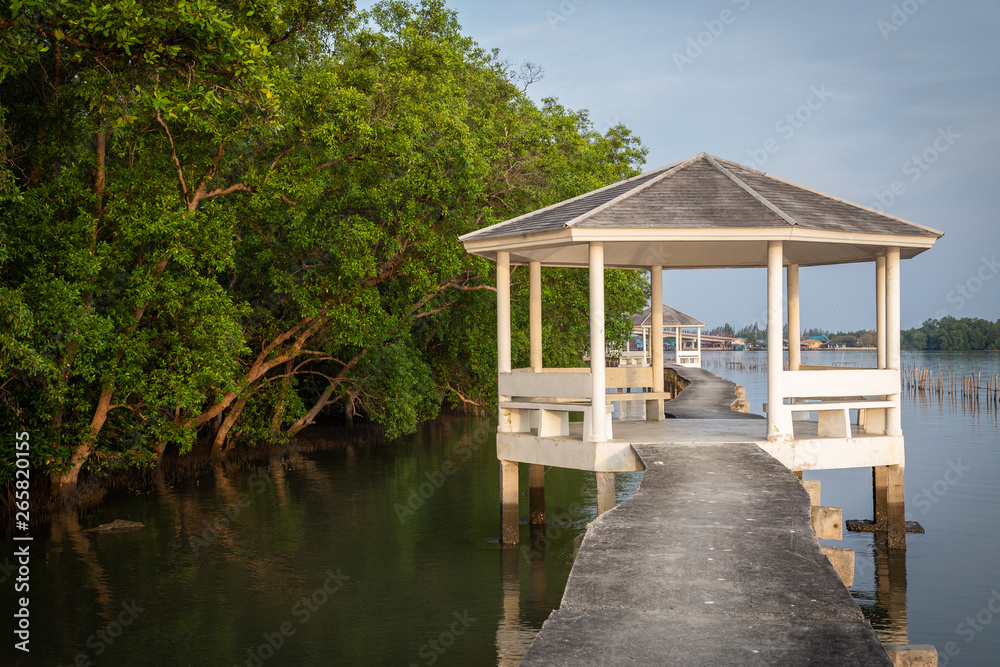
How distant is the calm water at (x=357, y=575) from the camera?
34.6 feet

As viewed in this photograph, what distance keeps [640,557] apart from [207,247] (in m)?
12.5

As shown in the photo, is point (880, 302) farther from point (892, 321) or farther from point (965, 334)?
point (965, 334)

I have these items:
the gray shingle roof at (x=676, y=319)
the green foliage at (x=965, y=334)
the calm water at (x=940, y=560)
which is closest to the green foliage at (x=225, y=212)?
the calm water at (x=940, y=560)

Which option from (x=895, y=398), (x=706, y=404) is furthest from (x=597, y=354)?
(x=706, y=404)

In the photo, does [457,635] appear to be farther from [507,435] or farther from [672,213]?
[672,213]

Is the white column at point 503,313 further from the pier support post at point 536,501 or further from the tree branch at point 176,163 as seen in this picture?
the tree branch at point 176,163

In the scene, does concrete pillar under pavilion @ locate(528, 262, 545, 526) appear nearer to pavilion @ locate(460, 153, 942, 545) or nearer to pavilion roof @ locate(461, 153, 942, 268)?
pavilion @ locate(460, 153, 942, 545)

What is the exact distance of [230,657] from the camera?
33.0 ft

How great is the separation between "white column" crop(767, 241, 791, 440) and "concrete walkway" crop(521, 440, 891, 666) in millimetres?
3243

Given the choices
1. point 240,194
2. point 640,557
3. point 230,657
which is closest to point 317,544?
point 230,657

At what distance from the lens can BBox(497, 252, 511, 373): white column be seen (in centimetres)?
1352

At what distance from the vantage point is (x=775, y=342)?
11.7 meters

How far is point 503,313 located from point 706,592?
815 cm

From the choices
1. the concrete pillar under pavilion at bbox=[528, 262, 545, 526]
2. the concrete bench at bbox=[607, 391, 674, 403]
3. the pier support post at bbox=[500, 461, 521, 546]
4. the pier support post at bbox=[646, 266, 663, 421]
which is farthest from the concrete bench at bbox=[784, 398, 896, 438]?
the pier support post at bbox=[500, 461, 521, 546]
